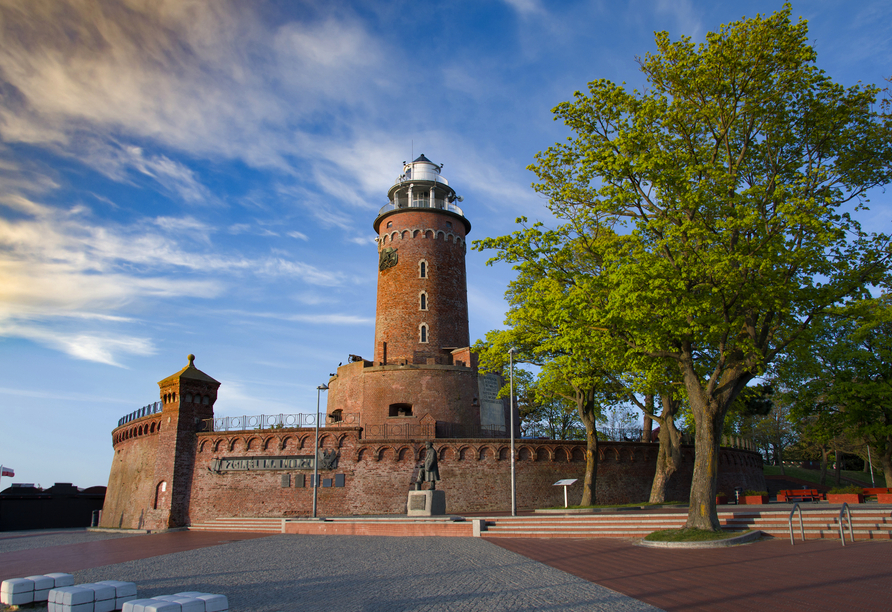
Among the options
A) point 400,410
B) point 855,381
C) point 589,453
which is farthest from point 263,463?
point 855,381

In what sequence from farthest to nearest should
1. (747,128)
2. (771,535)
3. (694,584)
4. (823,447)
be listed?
(823,447)
(747,128)
(771,535)
(694,584)

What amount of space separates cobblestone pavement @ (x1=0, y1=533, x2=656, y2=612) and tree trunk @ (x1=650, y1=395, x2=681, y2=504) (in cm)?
1367

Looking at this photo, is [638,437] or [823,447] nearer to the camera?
[638,437]

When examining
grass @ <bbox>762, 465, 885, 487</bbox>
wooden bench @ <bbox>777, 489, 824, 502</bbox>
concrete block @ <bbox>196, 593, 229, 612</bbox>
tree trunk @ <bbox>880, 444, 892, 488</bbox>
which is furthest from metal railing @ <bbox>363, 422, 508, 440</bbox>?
grass @ <bbox>762, 465, 885, 487</bbox>

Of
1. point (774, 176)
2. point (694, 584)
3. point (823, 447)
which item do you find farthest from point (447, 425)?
point (823, 447)

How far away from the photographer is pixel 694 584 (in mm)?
9195

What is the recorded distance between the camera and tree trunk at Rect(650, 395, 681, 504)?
1050 inches

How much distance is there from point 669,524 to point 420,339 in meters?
20.5

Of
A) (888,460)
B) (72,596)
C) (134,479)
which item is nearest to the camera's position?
(72,596)

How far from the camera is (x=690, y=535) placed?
46.3 feet

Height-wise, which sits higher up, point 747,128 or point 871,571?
point 747,128

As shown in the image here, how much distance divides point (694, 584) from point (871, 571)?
9.65 ft

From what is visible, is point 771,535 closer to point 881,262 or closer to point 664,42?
point 881,262

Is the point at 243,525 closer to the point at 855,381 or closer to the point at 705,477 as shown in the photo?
the point at 705,477
